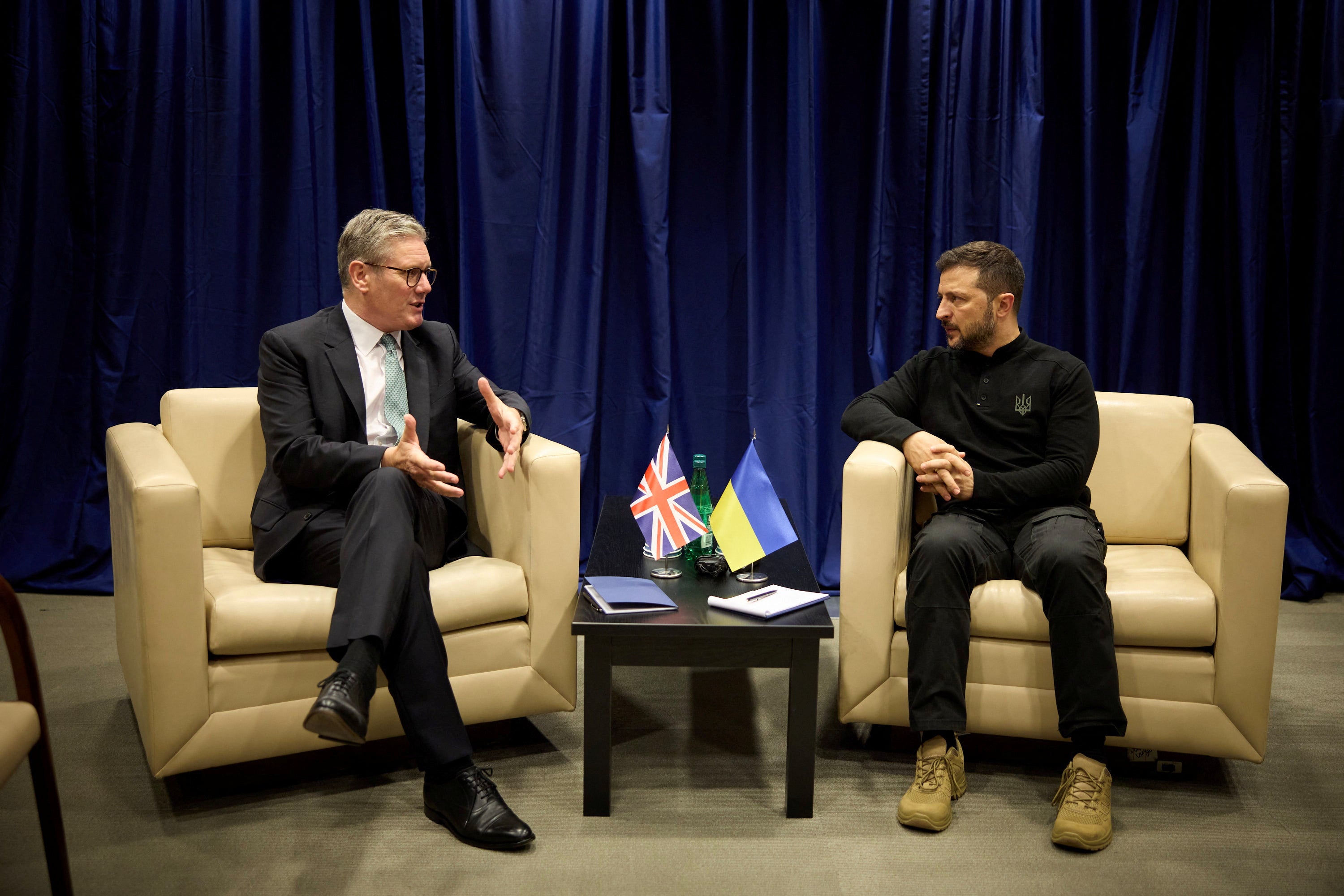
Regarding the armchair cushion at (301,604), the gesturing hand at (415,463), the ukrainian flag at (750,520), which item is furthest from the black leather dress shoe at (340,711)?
the ukrainian flag at (750,520)

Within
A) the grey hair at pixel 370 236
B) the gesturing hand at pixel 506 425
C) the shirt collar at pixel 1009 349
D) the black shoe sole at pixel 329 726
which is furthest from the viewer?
the shirt collar at pixel 1009 349

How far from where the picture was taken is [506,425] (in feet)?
8.21

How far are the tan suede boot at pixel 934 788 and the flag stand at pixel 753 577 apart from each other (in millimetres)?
481

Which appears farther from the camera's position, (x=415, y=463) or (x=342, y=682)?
(x=415, y=463)

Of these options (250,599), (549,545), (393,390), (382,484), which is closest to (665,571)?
(549,545)

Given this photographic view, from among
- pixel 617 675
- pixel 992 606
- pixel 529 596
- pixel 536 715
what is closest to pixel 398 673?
pixel 529 596

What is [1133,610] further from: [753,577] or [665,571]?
[665,571]

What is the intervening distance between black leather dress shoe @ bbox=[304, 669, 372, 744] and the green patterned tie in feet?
2.44

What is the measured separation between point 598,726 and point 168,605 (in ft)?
2.87

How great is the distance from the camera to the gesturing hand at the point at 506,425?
243 cm

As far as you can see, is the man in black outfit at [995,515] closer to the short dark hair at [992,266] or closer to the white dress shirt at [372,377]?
the short dark hair at [992,266]

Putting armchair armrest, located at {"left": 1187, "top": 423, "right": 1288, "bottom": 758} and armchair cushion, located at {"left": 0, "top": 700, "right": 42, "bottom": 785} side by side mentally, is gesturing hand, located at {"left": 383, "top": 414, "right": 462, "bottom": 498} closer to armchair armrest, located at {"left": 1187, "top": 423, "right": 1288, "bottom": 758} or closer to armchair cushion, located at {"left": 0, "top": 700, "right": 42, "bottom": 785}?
armchair cushion, located at {"left": 0, "top": 700, "right": 42, "bottom": 785}

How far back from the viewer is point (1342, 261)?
368 centimetres

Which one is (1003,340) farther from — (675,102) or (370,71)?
(370,71)
